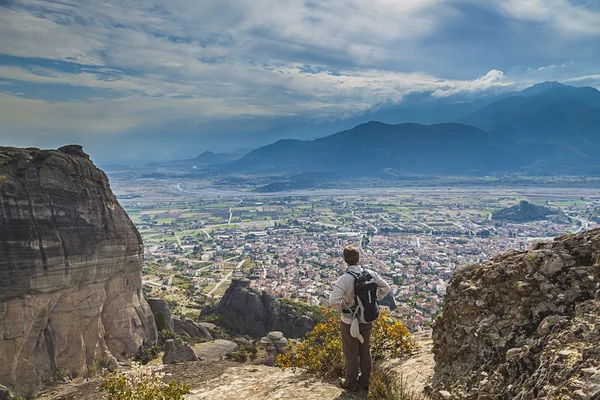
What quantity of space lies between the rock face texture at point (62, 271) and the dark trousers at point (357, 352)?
577 inches

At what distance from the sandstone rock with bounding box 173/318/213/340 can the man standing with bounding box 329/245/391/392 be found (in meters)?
20.5

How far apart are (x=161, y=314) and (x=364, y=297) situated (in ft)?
67.6

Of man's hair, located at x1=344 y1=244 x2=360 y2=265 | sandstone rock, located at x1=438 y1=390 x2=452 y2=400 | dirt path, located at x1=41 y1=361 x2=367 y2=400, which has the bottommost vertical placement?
dirt path, located at x1=41 y1=361 x2=367 y2=400

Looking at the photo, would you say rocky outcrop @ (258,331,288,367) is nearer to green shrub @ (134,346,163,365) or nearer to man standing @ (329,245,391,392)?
green shrub @ (134,346,163,365)

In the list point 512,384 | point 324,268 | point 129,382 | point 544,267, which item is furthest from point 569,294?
point 324,268

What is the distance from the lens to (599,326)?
9.44 feet

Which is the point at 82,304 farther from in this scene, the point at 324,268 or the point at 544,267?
the point at 324,268

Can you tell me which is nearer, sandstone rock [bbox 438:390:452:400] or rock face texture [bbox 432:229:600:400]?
rock face texture [bbox 432:229:600:400]

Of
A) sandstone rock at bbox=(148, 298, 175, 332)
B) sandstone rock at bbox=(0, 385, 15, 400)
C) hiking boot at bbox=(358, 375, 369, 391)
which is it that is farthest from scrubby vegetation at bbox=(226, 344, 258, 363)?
hiking boot at bbox=(358, 375, 369, 391)

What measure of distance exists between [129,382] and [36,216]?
14329mm

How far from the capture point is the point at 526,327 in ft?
11.8

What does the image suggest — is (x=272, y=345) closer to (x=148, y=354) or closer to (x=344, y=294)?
(x=148, y=354)

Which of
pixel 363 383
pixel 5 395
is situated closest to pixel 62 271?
pixel 5 395

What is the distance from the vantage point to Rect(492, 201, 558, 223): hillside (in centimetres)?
9209
